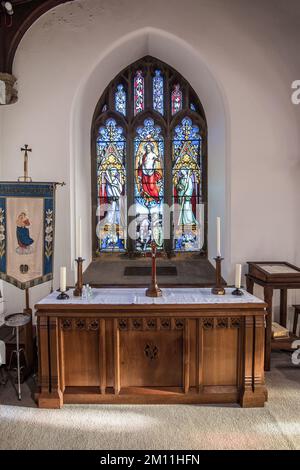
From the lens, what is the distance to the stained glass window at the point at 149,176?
17.3 ft

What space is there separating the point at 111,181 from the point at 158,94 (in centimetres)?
152

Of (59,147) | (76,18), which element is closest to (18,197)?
(59,147)

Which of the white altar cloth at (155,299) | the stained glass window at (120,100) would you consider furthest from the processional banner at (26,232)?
the stained glass window at (120,100)

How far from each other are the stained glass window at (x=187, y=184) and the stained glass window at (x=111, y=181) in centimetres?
81

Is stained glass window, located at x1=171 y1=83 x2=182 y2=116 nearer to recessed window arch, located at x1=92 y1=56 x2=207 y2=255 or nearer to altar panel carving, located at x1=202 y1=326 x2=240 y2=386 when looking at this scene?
recessed window arch, located at x1=92 y1=56 x2=207 y2=255

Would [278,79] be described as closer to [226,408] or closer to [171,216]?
[171,216]

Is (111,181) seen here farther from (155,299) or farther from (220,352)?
(220,352)

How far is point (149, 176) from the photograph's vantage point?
5281 mm

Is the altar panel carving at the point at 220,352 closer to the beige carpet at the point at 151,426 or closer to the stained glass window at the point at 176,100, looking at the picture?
the beige carpet at the point at 151,426

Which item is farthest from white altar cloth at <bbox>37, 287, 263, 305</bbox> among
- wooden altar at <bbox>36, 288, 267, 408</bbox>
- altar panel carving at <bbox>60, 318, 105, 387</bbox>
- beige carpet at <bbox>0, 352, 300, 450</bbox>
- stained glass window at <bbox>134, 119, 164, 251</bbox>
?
stained glass window at <bbox>134, 119, 164, 251</bbox>

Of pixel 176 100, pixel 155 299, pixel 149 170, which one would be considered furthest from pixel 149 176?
pixel 155 299

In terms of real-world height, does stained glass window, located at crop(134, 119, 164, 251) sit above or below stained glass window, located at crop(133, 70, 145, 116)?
below

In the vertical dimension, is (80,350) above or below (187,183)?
below

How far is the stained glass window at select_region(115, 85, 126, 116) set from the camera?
5234 mm
